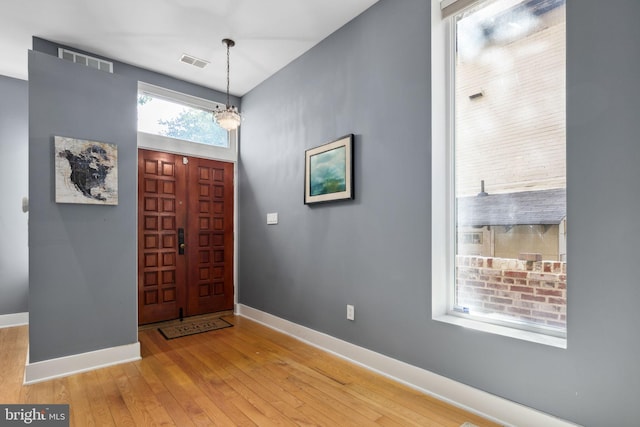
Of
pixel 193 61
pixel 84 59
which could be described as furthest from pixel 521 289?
pixel 84 59

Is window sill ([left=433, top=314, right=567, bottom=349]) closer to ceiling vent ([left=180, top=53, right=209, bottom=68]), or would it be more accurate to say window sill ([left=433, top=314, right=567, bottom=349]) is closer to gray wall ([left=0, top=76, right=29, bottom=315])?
ceiling vent ([left=180, top=53, right=209, bottom=68])

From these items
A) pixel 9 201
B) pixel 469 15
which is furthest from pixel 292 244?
pixel 9 201

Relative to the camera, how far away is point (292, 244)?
11.8 feet

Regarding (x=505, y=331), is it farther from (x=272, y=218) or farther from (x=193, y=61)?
(x=193, y=61)

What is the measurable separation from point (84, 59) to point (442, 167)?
12.2 ft

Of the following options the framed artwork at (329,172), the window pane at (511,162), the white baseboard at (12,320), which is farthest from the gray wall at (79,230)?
the window pane at (511,162)

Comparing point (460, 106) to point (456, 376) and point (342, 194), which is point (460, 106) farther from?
point (456, 376)

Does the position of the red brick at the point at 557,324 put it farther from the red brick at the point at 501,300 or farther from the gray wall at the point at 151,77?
the gray wall at the point at 151,77

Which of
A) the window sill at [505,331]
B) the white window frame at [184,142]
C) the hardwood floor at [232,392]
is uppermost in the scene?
the white window frame at [184,142]

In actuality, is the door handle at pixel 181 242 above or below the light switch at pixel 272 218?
below

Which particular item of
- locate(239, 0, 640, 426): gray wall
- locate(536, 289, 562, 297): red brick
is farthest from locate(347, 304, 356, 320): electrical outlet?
locate(536, 289, 562, 297): red brick

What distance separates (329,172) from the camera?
313 centimetres

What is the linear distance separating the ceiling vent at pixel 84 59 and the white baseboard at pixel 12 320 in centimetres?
310

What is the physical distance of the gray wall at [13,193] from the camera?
396cm
